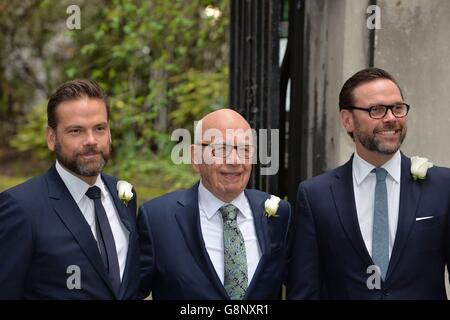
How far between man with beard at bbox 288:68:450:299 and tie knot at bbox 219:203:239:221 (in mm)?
357

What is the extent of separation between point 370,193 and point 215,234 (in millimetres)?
804

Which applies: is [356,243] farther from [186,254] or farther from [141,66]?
[141,66]

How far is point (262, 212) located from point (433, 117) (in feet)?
7.17

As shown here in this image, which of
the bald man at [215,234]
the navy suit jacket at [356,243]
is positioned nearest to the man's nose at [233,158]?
the bald man at [215,234]

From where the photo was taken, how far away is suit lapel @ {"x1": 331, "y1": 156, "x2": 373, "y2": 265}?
3926 millimetres

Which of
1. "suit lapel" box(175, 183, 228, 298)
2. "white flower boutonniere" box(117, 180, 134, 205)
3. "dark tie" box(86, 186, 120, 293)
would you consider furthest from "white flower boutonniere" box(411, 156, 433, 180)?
"dark tie" box(86, 186, 120, 293)

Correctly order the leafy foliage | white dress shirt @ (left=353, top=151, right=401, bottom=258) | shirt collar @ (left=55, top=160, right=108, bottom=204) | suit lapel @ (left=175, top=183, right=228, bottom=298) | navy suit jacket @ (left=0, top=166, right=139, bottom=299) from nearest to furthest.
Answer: navy suit jacket @ (left=0, top=166, right=139, bottom=299) < shirt collar @ (left=55, top=160, right=108, bottom=204) < suit lapel @ (left=175, top=183, right=228, bottom=298) < white dress shirt @ (left=353, top=151, right=401, bottom=258) < the leafy foliage

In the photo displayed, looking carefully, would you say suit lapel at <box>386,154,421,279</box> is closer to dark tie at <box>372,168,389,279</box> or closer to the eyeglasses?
dark tie at <box>372,168,389,279</box>

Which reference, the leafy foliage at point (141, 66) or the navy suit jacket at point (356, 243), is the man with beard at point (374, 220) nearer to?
the navy suit jacket at point (356, 243)

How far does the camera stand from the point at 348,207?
400 cm

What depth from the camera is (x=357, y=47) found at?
577cm

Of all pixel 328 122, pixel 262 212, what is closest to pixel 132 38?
pixel 328 122

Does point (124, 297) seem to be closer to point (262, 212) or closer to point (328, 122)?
point (262, 212)

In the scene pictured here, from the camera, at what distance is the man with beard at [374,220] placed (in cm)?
389
